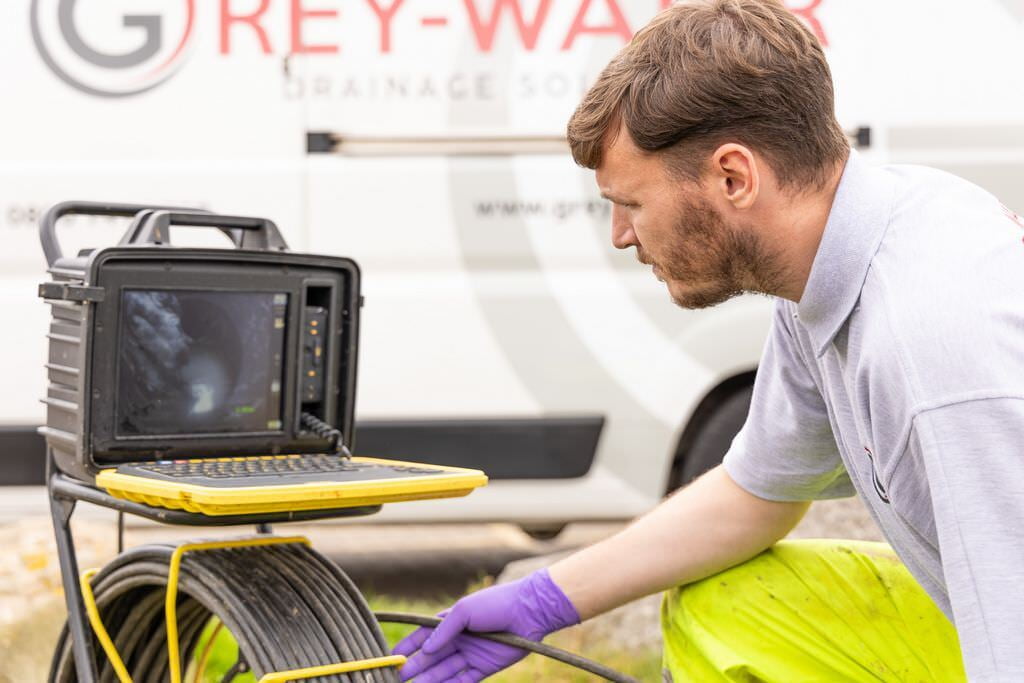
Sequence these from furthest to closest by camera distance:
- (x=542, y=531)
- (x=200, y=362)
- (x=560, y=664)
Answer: (x=542, y=531)
(x=560, y=664)
(x=200, y=362)

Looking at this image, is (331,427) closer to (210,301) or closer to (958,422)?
(210,301)

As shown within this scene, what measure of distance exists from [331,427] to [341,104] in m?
2.05

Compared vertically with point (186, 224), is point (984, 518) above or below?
below

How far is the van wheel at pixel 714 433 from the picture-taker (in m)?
3.99

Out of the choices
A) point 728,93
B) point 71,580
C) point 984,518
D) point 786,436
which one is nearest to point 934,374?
point 984,518

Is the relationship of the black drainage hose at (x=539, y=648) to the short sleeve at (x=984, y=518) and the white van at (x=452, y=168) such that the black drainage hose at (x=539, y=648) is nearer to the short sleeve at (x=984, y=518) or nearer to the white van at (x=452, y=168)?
the short sleeve at (x=984, y=518)

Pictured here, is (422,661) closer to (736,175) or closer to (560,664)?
(736,175)

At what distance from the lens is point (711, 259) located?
1.72 metres

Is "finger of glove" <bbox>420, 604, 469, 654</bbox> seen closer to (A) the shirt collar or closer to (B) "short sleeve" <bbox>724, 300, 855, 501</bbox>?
(B) "short sleeve" <bbox>724, 300, 855, 501</bbox>

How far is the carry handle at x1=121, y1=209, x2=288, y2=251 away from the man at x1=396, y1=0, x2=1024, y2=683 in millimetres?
510

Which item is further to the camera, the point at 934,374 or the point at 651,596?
the point at 651,596

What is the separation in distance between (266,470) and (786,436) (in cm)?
80

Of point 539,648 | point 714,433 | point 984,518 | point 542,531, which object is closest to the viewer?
point 984,518

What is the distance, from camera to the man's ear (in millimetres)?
1652
